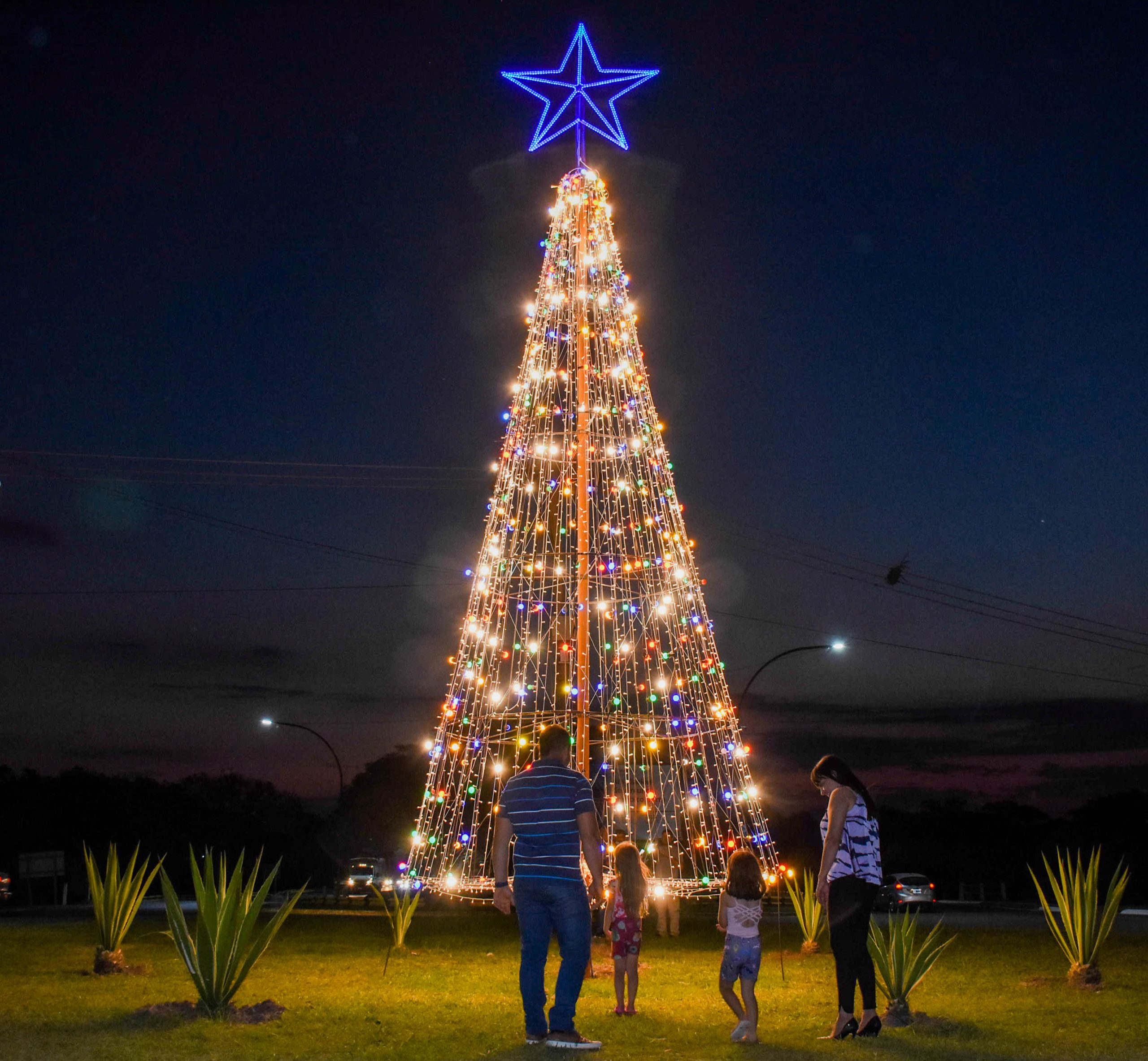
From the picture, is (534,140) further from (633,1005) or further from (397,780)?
(397,780)

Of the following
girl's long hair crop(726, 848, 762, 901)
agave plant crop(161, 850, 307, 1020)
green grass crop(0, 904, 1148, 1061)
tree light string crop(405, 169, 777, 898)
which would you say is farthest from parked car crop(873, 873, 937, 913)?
agave plant crop(161, 850, 307, 1020)

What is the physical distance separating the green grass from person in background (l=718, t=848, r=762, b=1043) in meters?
0.16

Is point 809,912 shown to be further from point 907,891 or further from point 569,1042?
point 907,891

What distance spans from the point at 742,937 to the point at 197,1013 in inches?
133

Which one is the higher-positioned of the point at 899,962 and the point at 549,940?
Result: the point at 549,940

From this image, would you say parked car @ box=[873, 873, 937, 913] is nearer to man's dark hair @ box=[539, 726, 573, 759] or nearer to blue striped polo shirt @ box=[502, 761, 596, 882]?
man's dark hair @ box=[539, 726, 573, 759]

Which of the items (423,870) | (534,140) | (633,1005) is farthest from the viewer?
(534,140)

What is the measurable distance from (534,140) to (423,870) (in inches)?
302

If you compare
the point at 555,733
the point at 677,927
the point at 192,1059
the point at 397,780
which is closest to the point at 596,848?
the point at 555,733

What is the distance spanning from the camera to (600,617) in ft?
38.4

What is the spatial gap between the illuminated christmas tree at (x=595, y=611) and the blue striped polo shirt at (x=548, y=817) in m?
4.91

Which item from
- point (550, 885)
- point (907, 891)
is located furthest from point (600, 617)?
point (907, 891)

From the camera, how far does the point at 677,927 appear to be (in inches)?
642

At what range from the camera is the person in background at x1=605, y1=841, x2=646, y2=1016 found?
316 inches
